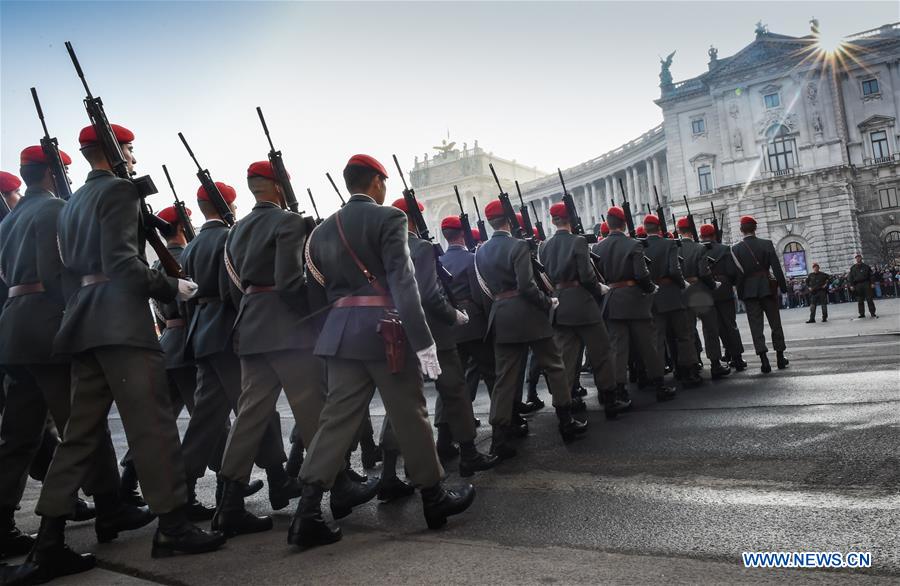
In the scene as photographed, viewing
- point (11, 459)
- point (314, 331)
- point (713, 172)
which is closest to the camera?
point (11, 459)

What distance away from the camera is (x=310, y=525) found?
365 cm

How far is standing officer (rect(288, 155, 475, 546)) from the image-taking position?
12.3 ft

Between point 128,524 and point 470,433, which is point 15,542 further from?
point 470,433

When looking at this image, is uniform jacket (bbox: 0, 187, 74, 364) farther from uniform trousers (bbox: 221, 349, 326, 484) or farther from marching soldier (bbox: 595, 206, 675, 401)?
marching soldier (bbox: 595, 206, 675, 401)

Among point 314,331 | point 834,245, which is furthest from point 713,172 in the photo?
point 314,331

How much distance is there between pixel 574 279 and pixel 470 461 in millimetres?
2329

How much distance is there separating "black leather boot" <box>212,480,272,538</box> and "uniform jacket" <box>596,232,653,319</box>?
14.4 ft

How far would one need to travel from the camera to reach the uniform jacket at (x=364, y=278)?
151 inches

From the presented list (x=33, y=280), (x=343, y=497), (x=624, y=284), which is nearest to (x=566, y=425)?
(x=624, y=284)

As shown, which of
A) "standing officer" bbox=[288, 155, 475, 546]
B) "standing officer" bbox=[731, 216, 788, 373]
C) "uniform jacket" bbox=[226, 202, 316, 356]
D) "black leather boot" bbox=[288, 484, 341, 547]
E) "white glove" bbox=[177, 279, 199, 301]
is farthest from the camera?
"standing officer" bbox=[731, 216, 788, 373]

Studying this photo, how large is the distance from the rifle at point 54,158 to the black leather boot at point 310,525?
2.49 metres

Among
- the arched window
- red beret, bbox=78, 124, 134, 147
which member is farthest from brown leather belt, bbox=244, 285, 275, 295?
the arched window

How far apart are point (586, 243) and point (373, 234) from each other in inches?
131

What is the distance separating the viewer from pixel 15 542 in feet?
13.7
